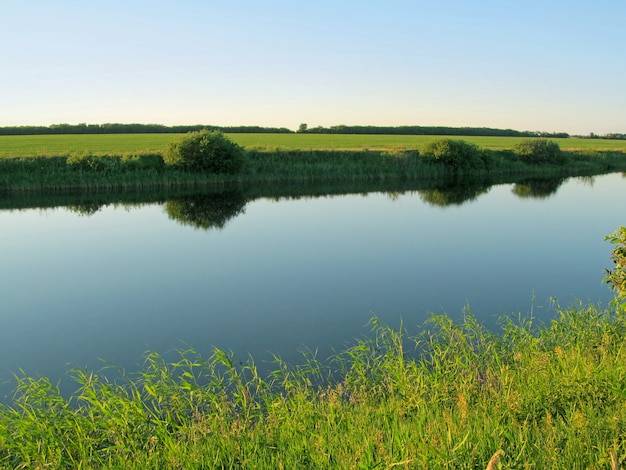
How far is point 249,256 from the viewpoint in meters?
13.4

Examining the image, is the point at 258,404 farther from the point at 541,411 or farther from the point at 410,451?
the point at 541,411

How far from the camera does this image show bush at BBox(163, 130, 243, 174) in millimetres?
28422

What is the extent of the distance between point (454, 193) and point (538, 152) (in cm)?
1873

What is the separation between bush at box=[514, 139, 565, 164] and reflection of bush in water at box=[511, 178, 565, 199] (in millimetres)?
5675

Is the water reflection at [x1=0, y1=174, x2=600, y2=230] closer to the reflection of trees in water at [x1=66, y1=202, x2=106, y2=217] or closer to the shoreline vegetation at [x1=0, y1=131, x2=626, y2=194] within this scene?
the reflection of trees in water at [x1=66, y1=202, x2=106, y2=217]

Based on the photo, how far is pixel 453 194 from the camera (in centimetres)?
2709

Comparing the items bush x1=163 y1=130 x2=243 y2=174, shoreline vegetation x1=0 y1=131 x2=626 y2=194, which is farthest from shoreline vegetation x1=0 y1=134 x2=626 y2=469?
bush x1=163 y1=130 x2=243 y2=174

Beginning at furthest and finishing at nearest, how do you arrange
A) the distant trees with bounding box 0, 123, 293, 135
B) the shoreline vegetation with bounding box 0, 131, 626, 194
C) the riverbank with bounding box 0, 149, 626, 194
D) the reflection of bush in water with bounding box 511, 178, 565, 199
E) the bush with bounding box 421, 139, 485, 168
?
1. the distant trees with bounding box 0, 123, 293, 135
2. the bush with bounding box 421, 139, 485, 168
3. the reflection of bush in water with bounding box 511, 178, 565, 199
4. the shoreline vegetation with bounding box 0, 131, 626, 194
5. the riverbank with bounding box 0, 149, 626, 194

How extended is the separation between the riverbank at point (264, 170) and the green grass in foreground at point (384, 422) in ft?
74.8

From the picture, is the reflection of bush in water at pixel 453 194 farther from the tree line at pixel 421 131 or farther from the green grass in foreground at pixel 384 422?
the tree line at pixel 421 131

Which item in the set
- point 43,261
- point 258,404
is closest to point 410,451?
point 258,404

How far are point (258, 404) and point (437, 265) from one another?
8131 mm

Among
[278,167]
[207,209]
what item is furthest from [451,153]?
[207,209]

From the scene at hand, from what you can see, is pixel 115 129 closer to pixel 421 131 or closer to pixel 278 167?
pixel 278 167
